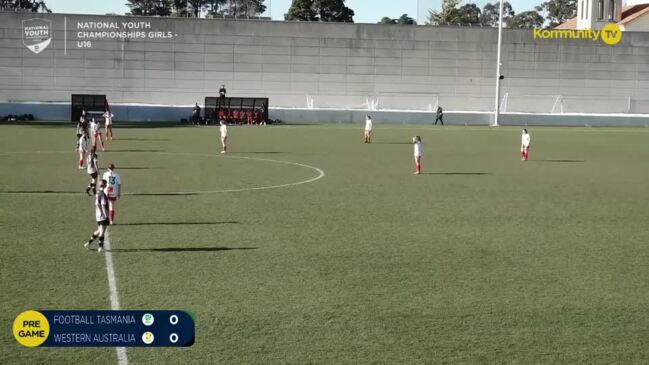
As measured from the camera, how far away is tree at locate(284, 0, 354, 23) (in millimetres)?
101312

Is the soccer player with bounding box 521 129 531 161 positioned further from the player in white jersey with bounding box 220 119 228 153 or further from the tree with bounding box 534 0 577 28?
the tree with bounding box 534 0 577 28

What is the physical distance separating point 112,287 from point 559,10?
135 metres

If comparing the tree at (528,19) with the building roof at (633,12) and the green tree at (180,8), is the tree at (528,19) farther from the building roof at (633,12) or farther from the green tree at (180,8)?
the green tree at (180,8)

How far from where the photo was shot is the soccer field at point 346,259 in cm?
1111

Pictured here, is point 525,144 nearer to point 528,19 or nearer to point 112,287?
point 112,287

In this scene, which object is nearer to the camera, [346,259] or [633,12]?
[346,259]

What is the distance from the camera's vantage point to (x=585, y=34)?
233 ft

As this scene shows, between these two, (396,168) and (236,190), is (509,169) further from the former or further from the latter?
(236,190)

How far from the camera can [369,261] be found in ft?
52.0
